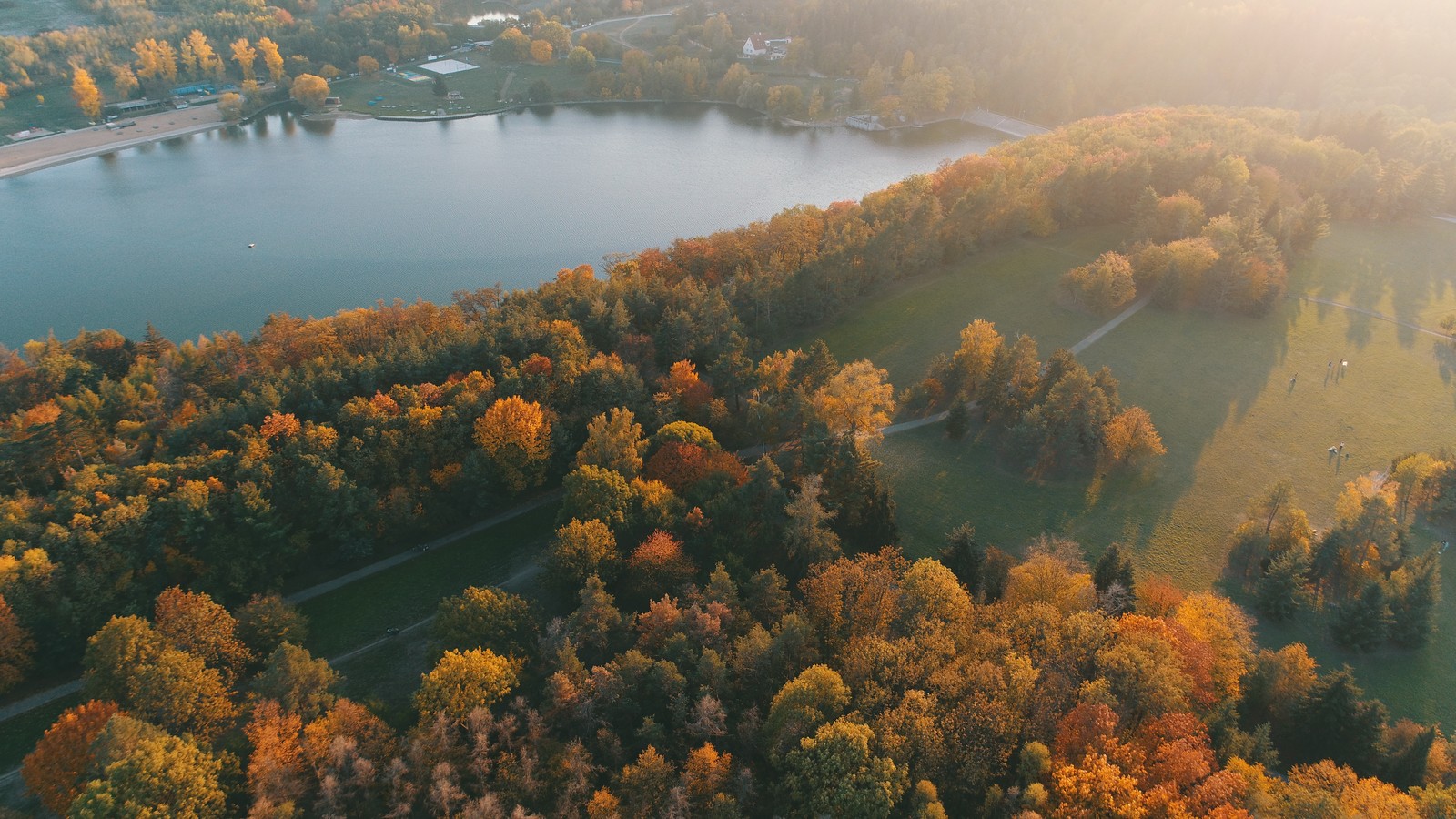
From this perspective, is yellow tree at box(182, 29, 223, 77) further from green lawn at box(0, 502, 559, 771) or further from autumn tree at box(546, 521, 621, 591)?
autumn tree at box(546, 521, 621, 591)

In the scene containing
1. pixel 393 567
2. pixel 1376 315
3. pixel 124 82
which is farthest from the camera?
pixel 124 82

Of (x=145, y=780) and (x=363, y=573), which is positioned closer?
(x=145, y=780)

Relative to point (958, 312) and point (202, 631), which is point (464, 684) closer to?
point (202, 631)

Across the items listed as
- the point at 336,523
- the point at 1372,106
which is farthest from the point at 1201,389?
the point at 1372,106

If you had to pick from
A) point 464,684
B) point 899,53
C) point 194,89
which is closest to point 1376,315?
point 464,684

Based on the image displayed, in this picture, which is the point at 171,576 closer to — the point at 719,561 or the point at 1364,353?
the point at 719,561

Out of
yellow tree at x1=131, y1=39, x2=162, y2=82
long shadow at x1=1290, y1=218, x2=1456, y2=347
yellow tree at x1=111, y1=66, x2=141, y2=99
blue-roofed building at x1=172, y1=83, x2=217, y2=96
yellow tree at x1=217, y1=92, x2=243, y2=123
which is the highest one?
yellow tree at x1=131, y1=39, x2=162, y2=82

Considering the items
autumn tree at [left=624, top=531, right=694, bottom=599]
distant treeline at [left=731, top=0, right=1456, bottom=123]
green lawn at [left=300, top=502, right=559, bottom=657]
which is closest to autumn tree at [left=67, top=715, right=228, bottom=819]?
green lawn at [left=300, top=502, right=559, bottom=657]

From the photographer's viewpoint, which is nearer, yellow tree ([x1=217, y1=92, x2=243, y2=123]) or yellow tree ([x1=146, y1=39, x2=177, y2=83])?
yellow tree ([x1=217, y1=92, x2=243, y2=123])
